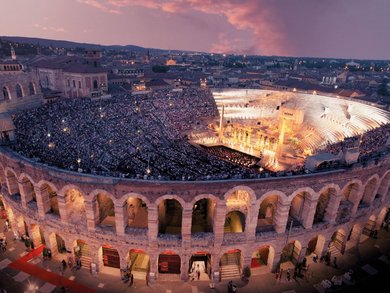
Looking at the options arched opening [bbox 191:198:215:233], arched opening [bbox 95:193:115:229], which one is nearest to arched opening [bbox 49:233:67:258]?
arched opening [bbox 95:193:115:229]

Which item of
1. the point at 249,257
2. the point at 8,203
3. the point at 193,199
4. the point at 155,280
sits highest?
the point at 193,199

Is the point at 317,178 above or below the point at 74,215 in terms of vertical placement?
above

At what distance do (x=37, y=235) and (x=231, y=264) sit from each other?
22106 mm

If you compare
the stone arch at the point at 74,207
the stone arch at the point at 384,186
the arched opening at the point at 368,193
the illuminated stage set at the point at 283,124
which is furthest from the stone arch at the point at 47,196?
the stone arch at the point at 384,186

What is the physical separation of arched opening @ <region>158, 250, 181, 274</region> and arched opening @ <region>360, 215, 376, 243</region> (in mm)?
24106

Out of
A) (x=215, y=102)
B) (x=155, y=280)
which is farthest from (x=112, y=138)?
(x=215, y=102)

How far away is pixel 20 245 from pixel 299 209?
104 feet

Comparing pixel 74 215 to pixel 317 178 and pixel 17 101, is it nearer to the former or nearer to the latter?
pixel 317 178

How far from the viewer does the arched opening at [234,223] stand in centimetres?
3115

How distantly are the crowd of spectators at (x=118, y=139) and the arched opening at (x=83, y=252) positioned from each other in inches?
324

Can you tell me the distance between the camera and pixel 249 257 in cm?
2822

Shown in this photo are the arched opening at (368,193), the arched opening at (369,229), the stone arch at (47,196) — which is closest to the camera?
the stone arch at (47,196)

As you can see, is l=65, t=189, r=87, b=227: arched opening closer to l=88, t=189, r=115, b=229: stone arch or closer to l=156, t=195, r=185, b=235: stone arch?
l=88, t=189, r=115, b=229: stone arch

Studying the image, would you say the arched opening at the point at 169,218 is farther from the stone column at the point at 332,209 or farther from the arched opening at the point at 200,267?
the stone column at the point at 332,209
